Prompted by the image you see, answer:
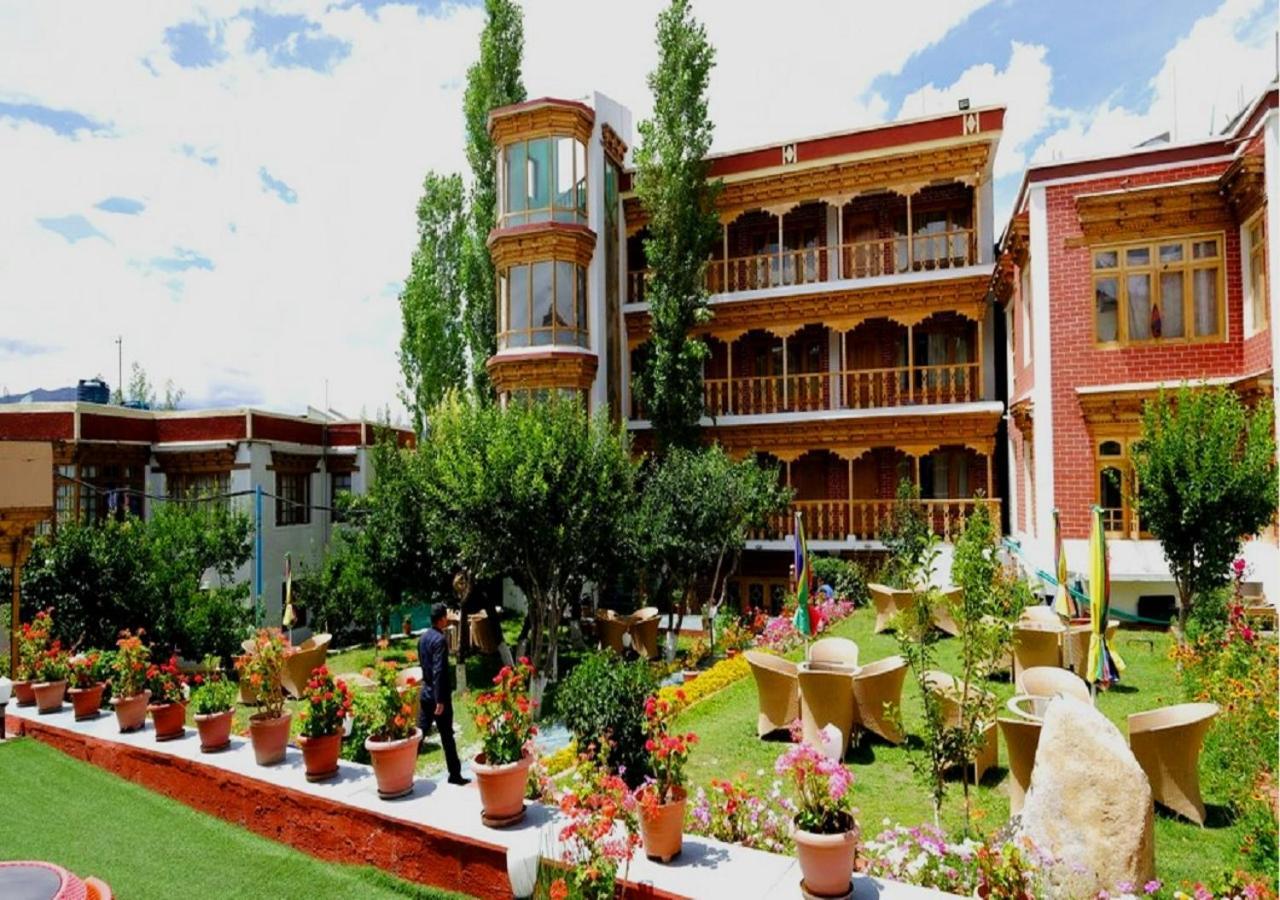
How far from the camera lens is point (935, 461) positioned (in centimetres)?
2125

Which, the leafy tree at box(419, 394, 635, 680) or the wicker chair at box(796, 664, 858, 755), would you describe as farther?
the leafy tree at box(419, 394, 635, 680)

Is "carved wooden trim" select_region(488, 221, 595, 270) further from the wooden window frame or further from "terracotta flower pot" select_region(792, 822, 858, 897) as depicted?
"terracotta flower pot" select_region(792, 822, 858, 897)

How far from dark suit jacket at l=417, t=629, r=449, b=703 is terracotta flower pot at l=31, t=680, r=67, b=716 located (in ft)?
17.2

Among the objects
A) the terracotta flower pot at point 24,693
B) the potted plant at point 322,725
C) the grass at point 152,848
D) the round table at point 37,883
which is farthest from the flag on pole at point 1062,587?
the terracotta flower pot at point 24,693

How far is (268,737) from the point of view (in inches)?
271

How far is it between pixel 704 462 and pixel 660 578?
2.89 meters

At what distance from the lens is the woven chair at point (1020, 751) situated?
6.21 m

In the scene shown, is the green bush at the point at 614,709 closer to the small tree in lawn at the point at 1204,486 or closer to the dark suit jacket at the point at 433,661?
the dark suit jacket at the point at 433,661

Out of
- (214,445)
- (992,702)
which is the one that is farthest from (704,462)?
(214,445)

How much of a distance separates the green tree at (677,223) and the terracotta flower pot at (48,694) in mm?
14234

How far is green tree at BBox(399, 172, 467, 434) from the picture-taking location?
968 inches

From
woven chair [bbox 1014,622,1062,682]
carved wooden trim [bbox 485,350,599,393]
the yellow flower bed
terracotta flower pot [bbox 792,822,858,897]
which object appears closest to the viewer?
terracotta flower pot [bbox 792,822,858,897]

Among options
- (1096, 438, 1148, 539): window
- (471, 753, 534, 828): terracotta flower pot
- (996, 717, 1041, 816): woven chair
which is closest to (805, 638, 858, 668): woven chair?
(996, 717, 1041, 816): woven chair

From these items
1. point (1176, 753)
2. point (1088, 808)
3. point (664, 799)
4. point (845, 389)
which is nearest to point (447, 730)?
point (664, 799)
